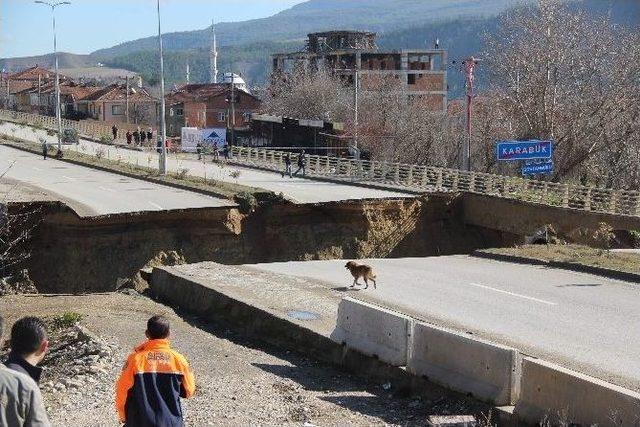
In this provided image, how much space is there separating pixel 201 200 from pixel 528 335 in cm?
2238

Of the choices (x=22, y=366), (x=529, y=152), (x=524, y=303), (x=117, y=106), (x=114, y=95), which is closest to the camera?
(x=22, y=366)

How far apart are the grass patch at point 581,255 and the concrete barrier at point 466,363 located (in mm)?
10439

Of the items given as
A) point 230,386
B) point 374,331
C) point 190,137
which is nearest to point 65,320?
point 230,386

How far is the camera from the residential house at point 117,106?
123 meters

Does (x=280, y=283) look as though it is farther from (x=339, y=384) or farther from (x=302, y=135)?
(x=302, y=135)

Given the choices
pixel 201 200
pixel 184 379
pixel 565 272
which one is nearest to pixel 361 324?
pixel 184 379

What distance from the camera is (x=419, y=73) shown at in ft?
365

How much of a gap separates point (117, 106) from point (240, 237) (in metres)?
95.7

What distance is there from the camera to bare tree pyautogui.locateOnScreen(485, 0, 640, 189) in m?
45.6

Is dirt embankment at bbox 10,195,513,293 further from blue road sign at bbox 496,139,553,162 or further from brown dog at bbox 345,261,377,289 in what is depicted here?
brown dog at bbox 345,261,377,289

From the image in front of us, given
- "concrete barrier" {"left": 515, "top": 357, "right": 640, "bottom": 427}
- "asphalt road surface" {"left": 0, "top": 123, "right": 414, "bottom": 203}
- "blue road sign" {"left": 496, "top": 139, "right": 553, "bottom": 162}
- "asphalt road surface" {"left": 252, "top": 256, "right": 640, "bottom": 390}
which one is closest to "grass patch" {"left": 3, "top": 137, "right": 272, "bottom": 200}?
"asphalt road surface" {"left": 0, "top": 123, "right": 414, "bottom": 203}

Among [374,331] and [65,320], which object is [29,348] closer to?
[374,331]

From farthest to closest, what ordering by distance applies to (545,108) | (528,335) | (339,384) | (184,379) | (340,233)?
(545,108) < (340,233) < (528,335) < (339,384) < (184,379)

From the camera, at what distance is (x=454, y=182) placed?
3944 centimetres
